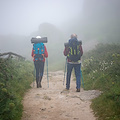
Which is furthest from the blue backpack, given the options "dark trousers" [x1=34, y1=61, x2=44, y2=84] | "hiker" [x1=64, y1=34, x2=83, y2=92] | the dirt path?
the dirt path

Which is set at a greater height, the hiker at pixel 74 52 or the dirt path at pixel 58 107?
the hiker at pixel 74 52

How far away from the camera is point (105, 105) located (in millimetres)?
4234

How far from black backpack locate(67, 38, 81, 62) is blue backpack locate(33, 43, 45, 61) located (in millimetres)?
1663

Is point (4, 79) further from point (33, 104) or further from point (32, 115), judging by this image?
point (32, 115)

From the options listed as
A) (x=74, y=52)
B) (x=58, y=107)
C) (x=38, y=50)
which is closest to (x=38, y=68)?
(x=38, y=50)

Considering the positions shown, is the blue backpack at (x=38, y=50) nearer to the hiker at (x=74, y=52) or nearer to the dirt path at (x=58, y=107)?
the hiker at (x=74, y=52)

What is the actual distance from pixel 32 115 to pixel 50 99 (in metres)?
1.40

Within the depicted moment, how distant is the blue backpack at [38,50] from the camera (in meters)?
7.44

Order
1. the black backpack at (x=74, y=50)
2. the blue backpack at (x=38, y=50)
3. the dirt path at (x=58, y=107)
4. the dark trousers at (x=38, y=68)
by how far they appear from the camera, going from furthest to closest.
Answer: the dark trousers at (x=38, y=68)
the blue backpack at (x=38, y=50)
the black backpack at (x=74, y=50)
the dirt path at (x=58, y=107)

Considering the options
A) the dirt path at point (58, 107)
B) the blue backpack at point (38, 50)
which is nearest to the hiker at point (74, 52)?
the dirt path at point (58, 107)

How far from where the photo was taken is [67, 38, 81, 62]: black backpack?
6445 millimetres

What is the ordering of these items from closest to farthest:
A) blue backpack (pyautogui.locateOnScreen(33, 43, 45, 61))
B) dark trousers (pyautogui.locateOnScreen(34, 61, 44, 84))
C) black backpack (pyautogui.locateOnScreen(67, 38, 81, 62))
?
black backpack (pyautogui.locateOnScreen(67, 38, 81, 62)) < blue backpack (pyautogui.locateOnScreen(33, 43, 45, 61)) < dark trousers (pyautogui.locateOnScreen(34, 61, 44, 84))

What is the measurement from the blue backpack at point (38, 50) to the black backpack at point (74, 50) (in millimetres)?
A: 1663

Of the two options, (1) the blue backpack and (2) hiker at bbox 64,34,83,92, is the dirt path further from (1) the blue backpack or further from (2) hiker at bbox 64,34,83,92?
(1) the blue backpack
